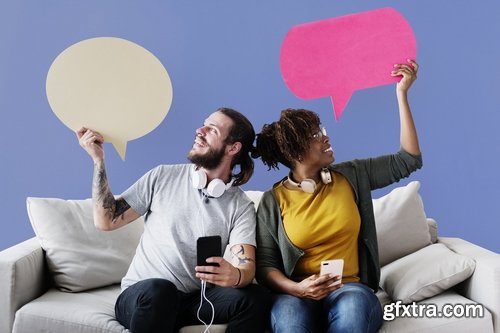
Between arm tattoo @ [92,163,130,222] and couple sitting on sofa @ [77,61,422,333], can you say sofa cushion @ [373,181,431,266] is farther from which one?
arm tattoo @ [92,163,130,222]

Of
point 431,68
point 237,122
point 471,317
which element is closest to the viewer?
point 471,317

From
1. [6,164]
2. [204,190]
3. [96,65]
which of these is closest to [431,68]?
[204,190]

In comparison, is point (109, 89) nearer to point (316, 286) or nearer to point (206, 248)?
point (206, 248)

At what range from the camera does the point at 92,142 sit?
86.7 inches

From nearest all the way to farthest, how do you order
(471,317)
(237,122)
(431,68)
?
(471,317) < (237,122) < (431,68)

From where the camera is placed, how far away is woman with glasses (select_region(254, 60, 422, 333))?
2193 millimetres

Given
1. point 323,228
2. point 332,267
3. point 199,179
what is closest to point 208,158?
point 199,179

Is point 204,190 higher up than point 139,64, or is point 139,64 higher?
point 139,64

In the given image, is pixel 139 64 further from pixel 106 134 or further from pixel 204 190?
pixel 204 190

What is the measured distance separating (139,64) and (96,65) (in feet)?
0.49

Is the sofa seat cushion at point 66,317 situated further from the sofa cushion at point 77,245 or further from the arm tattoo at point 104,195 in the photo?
the arm tattoo at point 104,195

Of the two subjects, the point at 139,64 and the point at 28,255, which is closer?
the point at 139,64

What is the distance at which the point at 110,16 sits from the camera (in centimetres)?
313

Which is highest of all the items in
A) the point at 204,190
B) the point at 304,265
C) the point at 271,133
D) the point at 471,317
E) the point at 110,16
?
the point at 110,16
